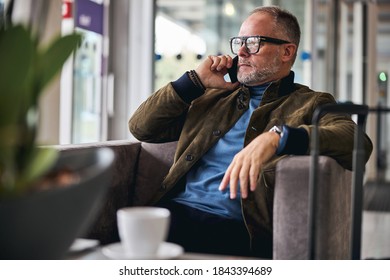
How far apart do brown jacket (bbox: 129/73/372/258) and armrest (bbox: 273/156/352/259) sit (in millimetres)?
226

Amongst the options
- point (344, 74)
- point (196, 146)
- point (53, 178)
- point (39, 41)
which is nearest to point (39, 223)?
point (53, 178)

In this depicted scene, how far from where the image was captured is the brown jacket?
1.58 m

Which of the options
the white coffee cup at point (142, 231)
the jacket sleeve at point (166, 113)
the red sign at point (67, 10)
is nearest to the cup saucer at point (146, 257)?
the white coffee cup at point (142, 231)

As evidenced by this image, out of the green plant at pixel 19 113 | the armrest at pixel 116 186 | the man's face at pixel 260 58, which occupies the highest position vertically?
the man's face at pixel 260 58

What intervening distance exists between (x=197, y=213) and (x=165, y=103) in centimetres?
41

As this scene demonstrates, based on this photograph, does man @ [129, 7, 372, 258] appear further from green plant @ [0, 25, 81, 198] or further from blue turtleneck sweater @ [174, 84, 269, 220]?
green plant @ [0, 25, 81, 198]

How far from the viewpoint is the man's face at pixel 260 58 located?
75.1 inches

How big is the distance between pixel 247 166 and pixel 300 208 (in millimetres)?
161

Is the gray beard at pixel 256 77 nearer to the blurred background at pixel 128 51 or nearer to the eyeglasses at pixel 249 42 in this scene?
the eyeglasses at pixel 249 42

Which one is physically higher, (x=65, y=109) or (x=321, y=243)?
(x=65, y=109)

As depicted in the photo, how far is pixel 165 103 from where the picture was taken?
1849 millimetres

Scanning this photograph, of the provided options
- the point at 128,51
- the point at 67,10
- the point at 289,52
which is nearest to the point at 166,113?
the point at 289,52
